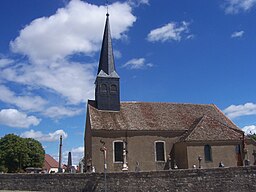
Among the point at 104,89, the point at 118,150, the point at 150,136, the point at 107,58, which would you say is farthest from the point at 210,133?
the point at 107,58

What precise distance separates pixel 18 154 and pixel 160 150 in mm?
20998

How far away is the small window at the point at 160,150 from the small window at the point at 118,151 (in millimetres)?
3503

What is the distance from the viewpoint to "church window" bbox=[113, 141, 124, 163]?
31339 mm

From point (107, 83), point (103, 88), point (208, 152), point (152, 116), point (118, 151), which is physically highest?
point (107, 83)

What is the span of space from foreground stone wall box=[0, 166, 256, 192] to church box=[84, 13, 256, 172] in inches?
246

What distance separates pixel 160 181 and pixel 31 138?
30.8m

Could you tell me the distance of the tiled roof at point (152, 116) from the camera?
3222cm

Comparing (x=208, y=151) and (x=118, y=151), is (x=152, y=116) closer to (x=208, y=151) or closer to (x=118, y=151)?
(x=118, y=151)

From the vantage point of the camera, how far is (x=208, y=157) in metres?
30.2

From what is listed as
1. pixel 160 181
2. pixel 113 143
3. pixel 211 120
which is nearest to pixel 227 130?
pixel 211 120

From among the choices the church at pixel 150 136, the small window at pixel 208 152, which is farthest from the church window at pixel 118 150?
the small window at pixel 208 152

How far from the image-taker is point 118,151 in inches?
1242

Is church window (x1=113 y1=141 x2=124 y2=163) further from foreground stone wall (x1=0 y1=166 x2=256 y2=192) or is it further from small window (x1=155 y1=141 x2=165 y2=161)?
foreground stone wall (x1=0 y1=166 x2=256 y2=192)

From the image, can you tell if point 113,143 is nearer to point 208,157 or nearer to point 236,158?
point 208,157
